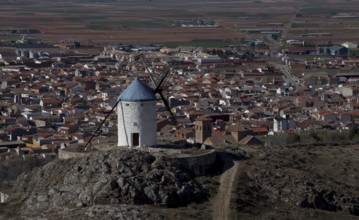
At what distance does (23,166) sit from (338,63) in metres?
73.7

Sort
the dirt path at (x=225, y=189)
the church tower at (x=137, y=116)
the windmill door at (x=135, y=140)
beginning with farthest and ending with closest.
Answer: the windmill door at (x=135, y=140), the church tower at (x=137, y=116), the dirt path at (x=225, y=189)

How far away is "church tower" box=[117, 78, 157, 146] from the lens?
32941 mm

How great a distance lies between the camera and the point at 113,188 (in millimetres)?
29250

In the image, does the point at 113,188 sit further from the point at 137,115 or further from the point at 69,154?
the point at 137,115

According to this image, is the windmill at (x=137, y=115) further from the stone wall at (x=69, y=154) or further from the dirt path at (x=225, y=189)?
the dirt path at (x=225, y=189)

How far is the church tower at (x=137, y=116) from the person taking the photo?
3294 cm

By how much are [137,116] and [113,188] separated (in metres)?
4.38

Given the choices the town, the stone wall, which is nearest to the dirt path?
the town

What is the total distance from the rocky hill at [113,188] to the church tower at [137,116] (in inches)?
77.6

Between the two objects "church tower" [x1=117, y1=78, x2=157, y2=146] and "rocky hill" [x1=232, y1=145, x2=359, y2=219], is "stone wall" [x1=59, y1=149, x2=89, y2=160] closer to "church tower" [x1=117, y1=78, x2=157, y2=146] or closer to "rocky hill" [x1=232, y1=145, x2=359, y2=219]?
"church tower" [x1=117, y1=78, x2=157, y2=146]

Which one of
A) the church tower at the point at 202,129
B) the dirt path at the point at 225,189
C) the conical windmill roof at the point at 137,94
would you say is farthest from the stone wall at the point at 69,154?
the church tower at the point at 202,129

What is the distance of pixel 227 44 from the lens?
144250mm

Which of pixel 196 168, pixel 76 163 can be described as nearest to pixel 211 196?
pixel 196 168

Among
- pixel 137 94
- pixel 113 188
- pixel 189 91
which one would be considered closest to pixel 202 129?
pixel 137 94
